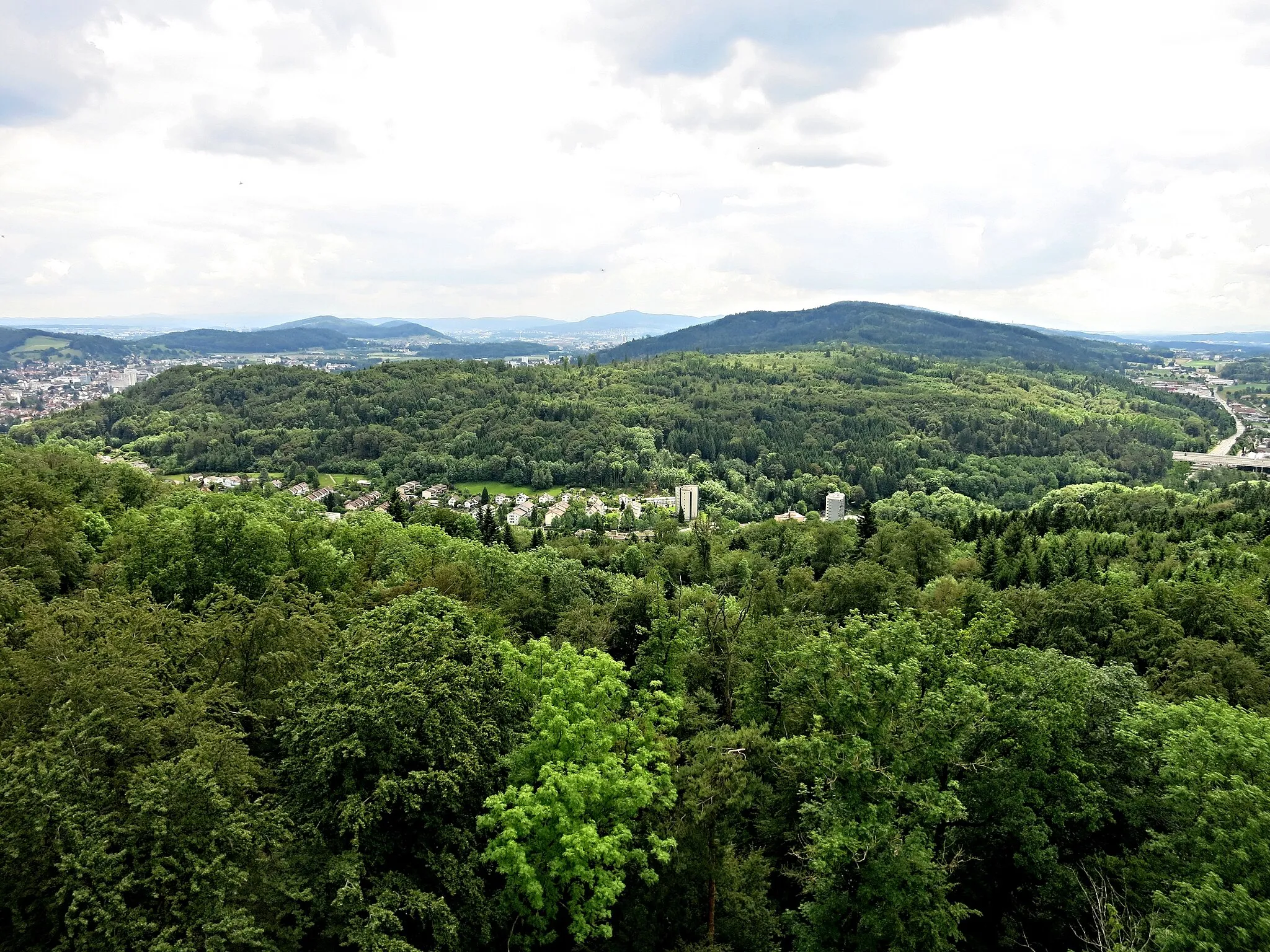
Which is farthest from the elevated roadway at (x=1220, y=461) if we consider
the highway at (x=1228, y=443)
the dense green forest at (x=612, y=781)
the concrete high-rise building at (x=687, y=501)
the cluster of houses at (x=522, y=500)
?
the dense green forest at (x=612, y=781)

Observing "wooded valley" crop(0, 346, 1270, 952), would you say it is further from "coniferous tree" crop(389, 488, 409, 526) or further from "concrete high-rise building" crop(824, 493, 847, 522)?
"concrete high-rise building" crop(824, 493, 847, 522)

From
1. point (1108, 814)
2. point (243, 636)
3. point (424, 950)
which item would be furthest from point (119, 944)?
point (1108, 814)

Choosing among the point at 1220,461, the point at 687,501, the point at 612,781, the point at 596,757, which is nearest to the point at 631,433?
the point at 687,501

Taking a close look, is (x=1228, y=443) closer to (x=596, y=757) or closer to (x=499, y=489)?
(x=499, y=489)

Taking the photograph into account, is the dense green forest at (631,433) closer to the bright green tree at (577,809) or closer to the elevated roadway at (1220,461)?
the elevated roadway at (1220,461)

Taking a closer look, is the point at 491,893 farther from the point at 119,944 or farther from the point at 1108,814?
the point at 1108,814

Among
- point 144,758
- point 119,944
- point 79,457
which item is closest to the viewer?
point 119,944

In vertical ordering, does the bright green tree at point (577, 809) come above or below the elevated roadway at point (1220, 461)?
above
